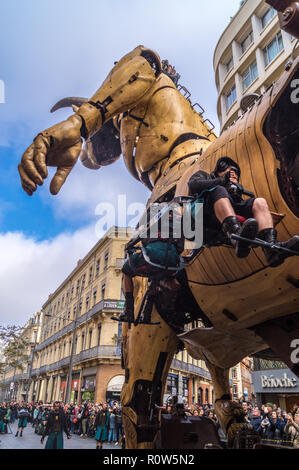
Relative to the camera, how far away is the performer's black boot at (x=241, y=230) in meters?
1.76

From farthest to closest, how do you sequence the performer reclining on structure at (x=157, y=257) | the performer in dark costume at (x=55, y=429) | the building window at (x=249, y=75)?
the building window at (x=249, y=75)
the performer in dark costume at (x=55, y=429)
the performer reclining on structure at (x=157, y=257)

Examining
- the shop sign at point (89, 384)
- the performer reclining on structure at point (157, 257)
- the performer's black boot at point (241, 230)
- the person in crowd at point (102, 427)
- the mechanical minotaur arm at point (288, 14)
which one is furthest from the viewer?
the shop sign at point (89, 384)

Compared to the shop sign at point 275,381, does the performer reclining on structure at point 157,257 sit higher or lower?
lower

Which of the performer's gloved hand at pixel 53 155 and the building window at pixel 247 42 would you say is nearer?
the performer's gloved hand at pixel 53 155

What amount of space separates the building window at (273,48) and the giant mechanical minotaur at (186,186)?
50.7ft

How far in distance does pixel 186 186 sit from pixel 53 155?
120 centimetres

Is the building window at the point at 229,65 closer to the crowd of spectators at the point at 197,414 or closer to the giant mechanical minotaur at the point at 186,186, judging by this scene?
the crowd of spectators at the point at 197,414

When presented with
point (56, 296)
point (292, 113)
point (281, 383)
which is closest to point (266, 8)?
point (281, 383)

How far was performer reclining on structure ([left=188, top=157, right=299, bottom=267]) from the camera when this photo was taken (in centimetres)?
179

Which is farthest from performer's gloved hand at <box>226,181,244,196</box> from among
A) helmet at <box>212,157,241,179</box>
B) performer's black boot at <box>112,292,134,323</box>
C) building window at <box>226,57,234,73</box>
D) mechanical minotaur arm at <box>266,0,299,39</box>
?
building window at <box>226,57,234,73</box>

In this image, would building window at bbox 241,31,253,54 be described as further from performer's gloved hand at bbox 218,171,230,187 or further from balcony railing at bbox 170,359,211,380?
balcony railing at bbox 170,359,211,380

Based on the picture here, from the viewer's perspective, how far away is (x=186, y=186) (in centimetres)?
306

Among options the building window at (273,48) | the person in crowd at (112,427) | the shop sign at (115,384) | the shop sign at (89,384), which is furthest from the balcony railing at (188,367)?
the building window at (273,48)

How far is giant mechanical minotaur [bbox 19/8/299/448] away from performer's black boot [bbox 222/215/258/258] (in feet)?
1.16
